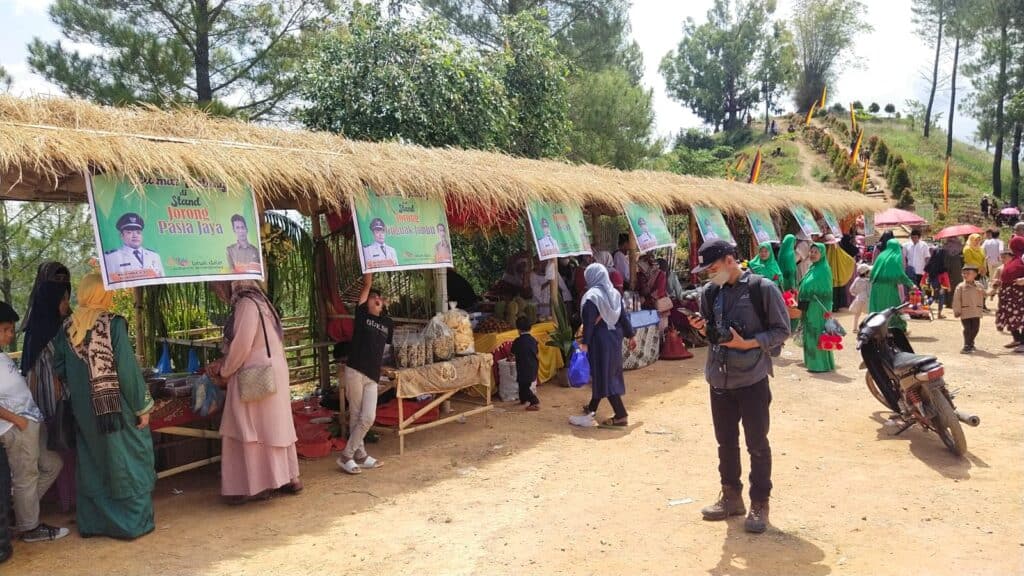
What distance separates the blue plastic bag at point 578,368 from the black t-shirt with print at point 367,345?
3243mm

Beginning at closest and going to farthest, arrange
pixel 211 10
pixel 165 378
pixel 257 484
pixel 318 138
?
1. pixel 257 484
2. pixel 165 378
3. pixel 318 138
4. pixel 211 10

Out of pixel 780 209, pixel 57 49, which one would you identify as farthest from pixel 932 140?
pixel 57 49

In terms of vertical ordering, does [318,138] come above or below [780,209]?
above

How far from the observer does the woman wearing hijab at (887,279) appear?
300 inches

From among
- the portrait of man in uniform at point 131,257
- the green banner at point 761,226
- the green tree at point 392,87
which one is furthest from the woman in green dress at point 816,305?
the portrait of man in uniform at point 131,257

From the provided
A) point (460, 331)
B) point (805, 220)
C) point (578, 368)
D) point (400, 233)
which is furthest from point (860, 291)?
point (400, 233)

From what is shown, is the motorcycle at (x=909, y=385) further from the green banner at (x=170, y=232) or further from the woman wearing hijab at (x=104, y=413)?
the woman wearing hijab at (x=104, y=413)

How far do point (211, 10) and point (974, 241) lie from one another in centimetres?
1506

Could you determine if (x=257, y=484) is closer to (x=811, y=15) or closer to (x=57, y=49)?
(x=57, y=49)

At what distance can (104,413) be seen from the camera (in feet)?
12.9

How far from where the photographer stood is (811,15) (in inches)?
2090

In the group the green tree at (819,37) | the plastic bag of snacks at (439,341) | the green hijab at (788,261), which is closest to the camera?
the plastic bag of snacks at (439,341)

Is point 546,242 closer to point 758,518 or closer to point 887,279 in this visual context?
point 887,279

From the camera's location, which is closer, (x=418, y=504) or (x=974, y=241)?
(x=418, y=504)
